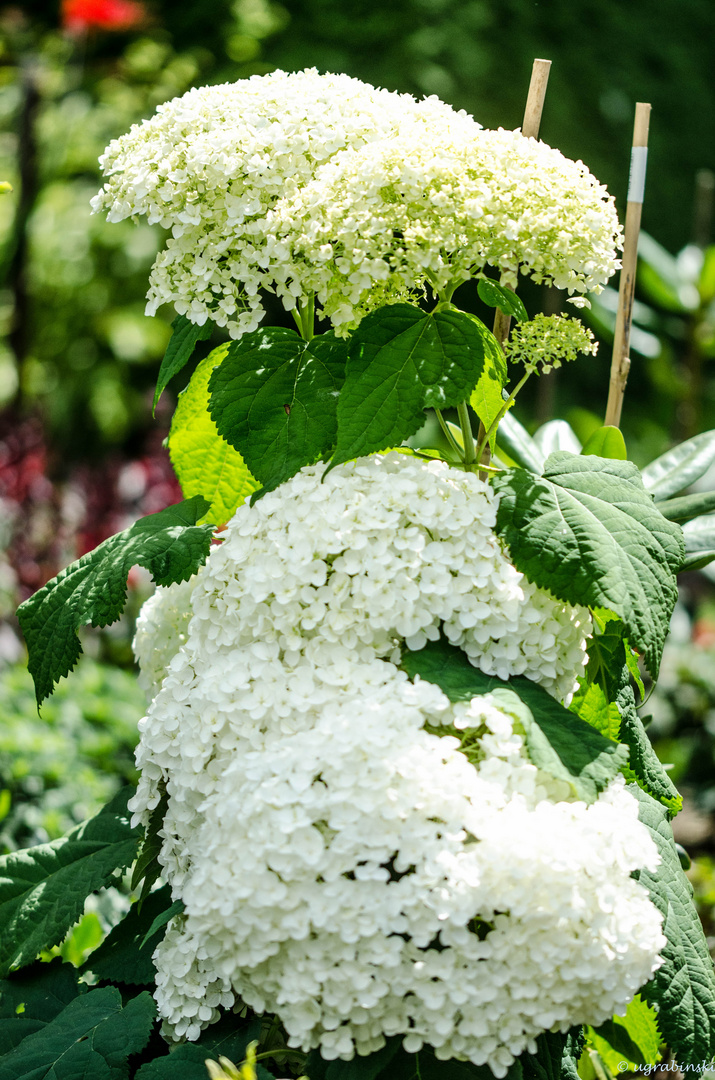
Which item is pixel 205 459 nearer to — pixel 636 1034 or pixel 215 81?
pixel 636 1034

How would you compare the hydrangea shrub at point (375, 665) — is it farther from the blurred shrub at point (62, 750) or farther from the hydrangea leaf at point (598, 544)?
the blurred shrub at point (62, 750)

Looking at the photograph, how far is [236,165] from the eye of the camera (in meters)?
1.13

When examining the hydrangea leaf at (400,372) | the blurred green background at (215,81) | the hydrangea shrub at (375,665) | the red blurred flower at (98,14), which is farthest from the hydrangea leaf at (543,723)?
the red blurred flower at (98,14)

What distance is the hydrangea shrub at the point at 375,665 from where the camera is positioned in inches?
36.8

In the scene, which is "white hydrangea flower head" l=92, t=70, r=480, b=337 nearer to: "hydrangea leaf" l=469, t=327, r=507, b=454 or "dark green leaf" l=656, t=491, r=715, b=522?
"hydrangea leaf" l=469, t=327, r=507, b=454

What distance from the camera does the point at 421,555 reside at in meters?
1.06

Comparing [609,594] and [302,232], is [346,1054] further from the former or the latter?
[302,232]

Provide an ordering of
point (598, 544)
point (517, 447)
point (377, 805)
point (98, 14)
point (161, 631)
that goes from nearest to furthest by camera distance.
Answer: point (377, 805), point (598, 544), point (161, 631), point (517, 447), point (98, 14)

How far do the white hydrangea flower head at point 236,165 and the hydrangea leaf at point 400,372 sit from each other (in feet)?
0.42

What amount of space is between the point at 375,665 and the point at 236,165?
24.8 inches

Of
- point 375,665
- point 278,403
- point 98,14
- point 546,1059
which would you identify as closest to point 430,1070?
point 546,1059

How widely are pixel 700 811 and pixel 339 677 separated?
276 cm

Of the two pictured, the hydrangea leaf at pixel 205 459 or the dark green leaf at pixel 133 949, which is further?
the hydrangea leaf at pixel 205 459

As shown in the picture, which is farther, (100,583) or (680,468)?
(680,468)
